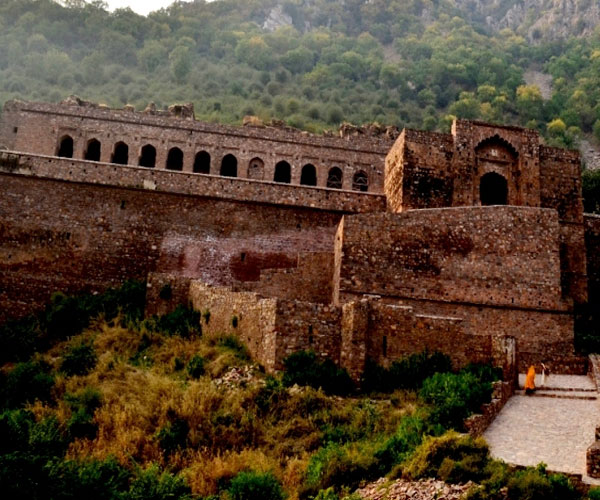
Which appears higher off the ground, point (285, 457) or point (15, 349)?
point (15, 349)

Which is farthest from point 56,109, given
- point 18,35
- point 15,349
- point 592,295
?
point 18,35

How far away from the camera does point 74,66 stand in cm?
6850

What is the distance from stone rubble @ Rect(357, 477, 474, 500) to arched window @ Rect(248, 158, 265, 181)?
20.9 metres

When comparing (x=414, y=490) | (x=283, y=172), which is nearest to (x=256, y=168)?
(x=283, y=172)

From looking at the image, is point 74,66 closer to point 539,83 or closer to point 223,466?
point 539,83

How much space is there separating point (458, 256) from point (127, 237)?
1007 cm

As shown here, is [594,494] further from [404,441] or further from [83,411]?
[83,411]

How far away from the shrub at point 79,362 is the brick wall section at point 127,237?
14.6 feet

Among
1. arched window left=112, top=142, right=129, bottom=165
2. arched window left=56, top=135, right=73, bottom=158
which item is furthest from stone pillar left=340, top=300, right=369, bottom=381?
arched window left=56, top=135, right=73, bottom=158

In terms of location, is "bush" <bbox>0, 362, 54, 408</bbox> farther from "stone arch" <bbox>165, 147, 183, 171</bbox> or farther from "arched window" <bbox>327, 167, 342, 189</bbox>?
"arched window" <bbox>327, 167, 342, 189</bbox>

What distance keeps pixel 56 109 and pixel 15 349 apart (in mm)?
15215

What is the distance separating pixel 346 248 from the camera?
72.7 feet

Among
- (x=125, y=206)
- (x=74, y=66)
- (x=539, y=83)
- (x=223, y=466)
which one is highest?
(x=539, y=83)

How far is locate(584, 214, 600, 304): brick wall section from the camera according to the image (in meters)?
26.8
